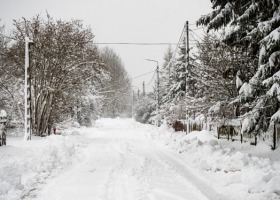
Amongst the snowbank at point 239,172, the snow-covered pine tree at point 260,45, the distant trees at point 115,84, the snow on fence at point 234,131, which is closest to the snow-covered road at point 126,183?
the snowbank at point 239,172

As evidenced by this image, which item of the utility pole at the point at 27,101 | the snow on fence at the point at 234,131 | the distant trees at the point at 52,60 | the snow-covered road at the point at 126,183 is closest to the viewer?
the snow-covered road at the point at 126,183

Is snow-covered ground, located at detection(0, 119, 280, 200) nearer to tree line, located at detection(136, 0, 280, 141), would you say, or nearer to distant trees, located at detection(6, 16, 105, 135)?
tree line, located at detection(136, 0, 280, 141)

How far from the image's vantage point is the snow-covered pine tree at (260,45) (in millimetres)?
10570

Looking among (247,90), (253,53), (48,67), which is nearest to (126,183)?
(247,90)

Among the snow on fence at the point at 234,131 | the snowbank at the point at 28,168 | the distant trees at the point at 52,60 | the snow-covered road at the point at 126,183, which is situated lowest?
the snow-covered road at the point at 126,183

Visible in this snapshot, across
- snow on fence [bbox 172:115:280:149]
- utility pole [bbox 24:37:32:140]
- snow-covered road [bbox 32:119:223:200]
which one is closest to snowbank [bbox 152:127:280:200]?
snow-covered road [bbox 32:119:223:200]

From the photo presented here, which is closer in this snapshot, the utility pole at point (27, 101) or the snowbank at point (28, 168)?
the snowbank at point (28, 168)

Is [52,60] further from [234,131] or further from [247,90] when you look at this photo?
[247,90]

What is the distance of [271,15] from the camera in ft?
39.2

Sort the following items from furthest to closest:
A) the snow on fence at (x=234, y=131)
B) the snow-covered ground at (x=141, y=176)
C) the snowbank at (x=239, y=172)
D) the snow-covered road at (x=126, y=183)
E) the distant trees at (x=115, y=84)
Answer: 1. the distant trees at (x=115, y=84)
2. the snow on fence at (x=234, y=131)
3. the snowbank at (x=239, y=172)
4. the snow-covered ground at (x=141, y=176)
5. the snow-covered road at (x=126, y=183)

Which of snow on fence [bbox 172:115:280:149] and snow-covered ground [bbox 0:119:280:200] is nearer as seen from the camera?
snow-covered ground [bbox 0:119:280:200]

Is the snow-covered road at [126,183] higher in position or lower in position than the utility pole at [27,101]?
lower

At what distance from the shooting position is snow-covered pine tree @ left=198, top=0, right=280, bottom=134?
10570mm

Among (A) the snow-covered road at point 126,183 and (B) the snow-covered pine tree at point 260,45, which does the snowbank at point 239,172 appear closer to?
(A) the snow-covered road at point 126,183
